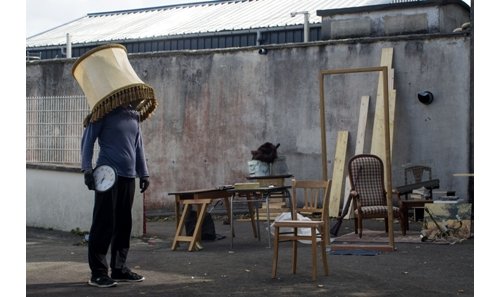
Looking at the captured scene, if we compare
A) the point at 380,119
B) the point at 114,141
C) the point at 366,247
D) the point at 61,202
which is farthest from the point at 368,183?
the point at 114,141

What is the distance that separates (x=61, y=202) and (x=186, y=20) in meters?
12.8

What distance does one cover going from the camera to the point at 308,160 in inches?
684

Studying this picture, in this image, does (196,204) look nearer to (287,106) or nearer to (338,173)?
(338,173)

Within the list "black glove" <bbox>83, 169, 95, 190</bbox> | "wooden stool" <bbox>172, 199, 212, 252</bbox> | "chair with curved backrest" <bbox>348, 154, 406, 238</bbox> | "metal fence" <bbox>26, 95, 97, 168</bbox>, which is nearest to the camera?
"black glove" <bbox>83, 169, 95, 190</bbox>

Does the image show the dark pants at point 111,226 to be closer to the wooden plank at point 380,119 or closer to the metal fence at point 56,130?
the metal fence at point 56,130

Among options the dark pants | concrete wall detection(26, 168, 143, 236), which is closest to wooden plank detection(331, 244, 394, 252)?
the dark pants

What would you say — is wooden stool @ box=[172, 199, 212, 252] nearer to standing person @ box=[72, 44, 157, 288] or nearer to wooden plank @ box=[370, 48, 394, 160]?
standing person @ box=[72, 44, 157, 288]

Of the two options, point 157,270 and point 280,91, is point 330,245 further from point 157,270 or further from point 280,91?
point 280,91

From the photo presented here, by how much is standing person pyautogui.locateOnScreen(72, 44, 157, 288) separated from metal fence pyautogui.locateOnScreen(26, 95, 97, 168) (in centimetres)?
571

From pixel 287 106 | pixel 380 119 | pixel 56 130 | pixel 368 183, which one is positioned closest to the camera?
pixel 368 183

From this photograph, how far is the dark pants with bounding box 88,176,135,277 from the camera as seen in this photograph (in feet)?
29.7

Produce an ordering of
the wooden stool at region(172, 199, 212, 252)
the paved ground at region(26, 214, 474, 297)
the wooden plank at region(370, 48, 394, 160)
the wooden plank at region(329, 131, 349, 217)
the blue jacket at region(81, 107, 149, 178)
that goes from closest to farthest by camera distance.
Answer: the paved ground at region(26, 214, 474, 297)
the blue jacket at region(81, 107, 149, 178)
the wooden stool at region(172, 199, 212, 252)
the wooden plank at region(370, 48, 394, 160)
the wooden plank at region(329, 131, 349, 217)

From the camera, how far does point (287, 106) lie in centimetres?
1756

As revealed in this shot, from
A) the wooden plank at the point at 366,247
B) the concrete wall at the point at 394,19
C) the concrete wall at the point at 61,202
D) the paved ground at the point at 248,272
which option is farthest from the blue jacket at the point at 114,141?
the concrete wall at the point at 394,19
